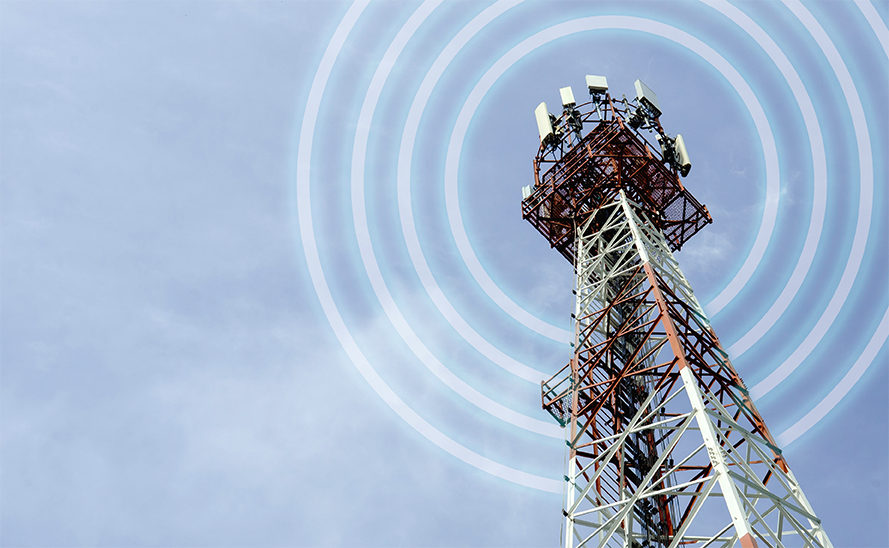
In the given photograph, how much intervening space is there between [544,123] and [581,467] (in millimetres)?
22316

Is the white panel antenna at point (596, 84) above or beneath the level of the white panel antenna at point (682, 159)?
above

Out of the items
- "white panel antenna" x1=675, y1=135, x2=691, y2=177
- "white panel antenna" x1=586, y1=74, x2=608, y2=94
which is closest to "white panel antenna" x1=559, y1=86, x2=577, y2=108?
"white panel antenna" x1=586, y1=74, x2=608, y2=94

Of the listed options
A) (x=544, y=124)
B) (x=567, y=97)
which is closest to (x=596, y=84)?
(x=567, y=97)

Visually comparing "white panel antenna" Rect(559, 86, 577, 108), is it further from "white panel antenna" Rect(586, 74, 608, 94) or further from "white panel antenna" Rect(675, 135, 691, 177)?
"white panel antenna" Rect(675, 135, 691, 177)

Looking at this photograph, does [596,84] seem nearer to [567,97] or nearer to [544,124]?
[567,97]

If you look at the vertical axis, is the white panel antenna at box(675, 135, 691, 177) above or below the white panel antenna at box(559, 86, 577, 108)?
below

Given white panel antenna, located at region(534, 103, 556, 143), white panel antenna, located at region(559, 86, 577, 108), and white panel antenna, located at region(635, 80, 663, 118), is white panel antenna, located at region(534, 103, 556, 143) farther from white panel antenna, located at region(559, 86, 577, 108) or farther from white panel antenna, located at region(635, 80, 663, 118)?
white panel antenna, located at region(635, 80, 663, 118)

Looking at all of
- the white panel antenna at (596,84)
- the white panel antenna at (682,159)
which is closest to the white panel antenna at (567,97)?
the white panel antenna at (596,84)

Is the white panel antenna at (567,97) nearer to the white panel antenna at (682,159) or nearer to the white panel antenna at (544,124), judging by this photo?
the white panel antenna at (544,124)

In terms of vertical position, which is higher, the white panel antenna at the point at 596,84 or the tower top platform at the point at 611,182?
the white panel antenna at the point at 596,84

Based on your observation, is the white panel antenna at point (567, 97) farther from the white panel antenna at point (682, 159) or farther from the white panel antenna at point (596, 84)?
the white panel antenna at point (682, 159)

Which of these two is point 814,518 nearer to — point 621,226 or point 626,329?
point 626,329

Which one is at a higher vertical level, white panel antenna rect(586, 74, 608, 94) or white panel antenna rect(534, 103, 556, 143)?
white panel antenna rect(586, 74, 608, 94)

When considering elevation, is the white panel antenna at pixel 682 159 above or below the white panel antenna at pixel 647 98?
below
